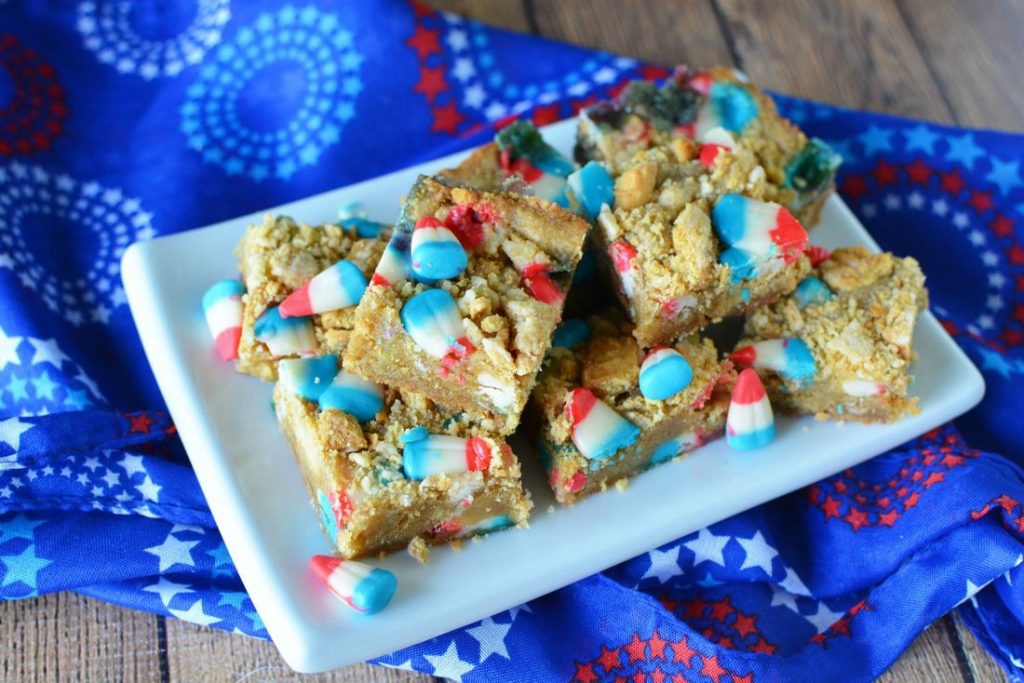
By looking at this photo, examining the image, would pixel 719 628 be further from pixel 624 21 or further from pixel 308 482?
pixel 624 21

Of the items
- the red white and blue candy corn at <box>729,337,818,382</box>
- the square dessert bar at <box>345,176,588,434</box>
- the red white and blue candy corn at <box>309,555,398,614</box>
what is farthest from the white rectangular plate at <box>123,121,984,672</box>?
the square dessert bar at <box>345,176,588,434</box>

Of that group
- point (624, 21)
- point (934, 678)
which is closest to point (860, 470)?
point (934, 678)

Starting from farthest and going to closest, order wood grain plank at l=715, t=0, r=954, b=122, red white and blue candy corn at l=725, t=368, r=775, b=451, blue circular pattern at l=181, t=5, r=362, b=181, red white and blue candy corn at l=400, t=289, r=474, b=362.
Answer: wood grain plank at l=715, t=0, r=954, b=122 < blue circular pattern at l=181, t=5, r=362, b=181 < red white and blue candy corn at l=725, t=368, r=775, b=451 < red white and blue candy corn at l=400, t=289, r=474, b=362

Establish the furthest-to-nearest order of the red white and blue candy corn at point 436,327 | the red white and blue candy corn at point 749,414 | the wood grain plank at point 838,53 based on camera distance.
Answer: the wood grain plank at point 838,53 < the red white and blue candy corn at point 749,414 < the red white and blue candy corn at point 436,327

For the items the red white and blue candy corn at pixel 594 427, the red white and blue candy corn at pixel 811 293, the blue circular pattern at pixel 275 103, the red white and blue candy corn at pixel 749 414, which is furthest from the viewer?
the blue circular pattern at pixel 275 103

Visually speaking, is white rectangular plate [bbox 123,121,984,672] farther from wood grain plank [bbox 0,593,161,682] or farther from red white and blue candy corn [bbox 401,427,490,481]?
wood grain plank [bbox 0,593,161,682]

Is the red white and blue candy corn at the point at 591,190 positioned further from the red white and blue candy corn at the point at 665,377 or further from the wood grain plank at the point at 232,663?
the wood grain plank at the point at 232,663

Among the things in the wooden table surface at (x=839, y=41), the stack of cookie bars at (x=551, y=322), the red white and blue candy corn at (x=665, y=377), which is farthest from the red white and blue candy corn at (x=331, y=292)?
the wooden table surface at (x=839, y=41)
